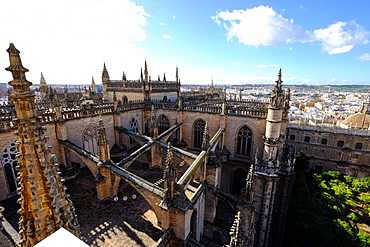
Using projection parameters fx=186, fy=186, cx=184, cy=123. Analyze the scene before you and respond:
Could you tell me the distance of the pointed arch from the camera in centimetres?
2223

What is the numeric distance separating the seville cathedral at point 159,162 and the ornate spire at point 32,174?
2cm

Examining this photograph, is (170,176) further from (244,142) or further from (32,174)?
(244,142)

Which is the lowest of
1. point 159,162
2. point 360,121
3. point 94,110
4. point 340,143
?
point 340,143

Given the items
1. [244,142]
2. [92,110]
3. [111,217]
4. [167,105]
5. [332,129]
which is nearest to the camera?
[111,217]

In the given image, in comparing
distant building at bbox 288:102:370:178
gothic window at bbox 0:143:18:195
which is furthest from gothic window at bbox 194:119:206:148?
distant building at bbox 288:102:370:178

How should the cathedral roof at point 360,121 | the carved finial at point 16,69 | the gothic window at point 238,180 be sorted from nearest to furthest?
1. the carved finial at point 16,69
2. the gothic window at point 238,180
3. the cathedral roof at point 360,121

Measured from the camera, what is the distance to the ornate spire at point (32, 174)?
4852 mm

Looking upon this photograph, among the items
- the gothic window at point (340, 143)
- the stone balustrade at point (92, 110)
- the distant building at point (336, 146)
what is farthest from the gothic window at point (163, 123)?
the gothic window at point (340, 143)

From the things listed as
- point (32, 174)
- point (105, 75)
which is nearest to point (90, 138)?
point (32, 174)

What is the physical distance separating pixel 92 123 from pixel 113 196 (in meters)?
8.27

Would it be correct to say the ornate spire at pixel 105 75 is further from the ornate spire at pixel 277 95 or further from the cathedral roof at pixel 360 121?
the cathedral roof at pixel 360 121

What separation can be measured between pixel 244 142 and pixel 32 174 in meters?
21.2

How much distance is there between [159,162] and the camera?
2056cm

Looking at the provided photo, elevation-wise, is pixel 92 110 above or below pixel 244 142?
above
